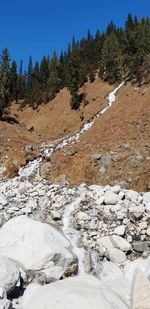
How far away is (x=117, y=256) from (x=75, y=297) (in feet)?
22.0

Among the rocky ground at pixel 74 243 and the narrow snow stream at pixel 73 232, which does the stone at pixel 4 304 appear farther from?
the narrow snow stream at pixel 73 232

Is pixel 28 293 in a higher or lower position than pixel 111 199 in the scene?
higher

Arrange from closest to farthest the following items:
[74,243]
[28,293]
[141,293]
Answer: [141,293], [28,293], [74,243]

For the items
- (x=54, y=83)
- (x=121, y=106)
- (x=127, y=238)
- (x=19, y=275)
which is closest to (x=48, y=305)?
(x=19, y=275)

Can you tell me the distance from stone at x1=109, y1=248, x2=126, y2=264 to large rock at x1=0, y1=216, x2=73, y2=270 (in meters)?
2.31

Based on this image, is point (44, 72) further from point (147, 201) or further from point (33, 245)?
point (33, 245)

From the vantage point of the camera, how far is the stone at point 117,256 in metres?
18.5

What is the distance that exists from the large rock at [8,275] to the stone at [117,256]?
5733 millimetres

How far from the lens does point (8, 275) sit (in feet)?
47.3

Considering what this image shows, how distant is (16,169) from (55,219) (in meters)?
14.8

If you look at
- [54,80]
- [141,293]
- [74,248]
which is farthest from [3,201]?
[54,80]

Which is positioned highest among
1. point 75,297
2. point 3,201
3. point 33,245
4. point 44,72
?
point 44,72

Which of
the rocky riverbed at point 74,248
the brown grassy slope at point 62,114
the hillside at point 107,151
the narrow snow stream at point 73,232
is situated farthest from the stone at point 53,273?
the brown grassy slope at point 62,114

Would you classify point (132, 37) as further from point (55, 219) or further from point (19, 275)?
point (19, 275)
